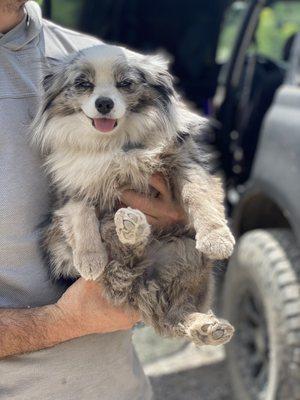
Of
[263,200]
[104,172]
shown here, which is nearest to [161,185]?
[104,172]

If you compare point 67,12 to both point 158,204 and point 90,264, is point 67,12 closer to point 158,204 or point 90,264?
point 158,204

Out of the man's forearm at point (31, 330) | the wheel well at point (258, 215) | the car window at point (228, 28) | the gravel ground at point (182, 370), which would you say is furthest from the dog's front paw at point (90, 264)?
the car window at point (228, 28)

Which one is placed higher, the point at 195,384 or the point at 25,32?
the point at 25,32

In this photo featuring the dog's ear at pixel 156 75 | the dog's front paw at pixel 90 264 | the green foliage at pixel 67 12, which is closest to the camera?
the dog's front paw at pixel 90 264

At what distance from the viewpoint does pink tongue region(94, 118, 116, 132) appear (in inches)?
83.1

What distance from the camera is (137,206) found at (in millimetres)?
2066

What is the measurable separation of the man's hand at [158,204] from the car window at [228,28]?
2713 mm

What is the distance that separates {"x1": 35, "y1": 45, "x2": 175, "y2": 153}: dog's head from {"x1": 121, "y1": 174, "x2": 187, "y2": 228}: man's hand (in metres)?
0.16

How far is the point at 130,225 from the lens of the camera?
1.94 metres

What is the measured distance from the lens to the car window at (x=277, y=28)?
402 cm

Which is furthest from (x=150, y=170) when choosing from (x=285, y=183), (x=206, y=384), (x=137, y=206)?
(x=206, y=384)

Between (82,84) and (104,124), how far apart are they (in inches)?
6.0

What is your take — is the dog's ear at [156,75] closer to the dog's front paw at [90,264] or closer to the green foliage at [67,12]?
the dog's front paw at [90,264]

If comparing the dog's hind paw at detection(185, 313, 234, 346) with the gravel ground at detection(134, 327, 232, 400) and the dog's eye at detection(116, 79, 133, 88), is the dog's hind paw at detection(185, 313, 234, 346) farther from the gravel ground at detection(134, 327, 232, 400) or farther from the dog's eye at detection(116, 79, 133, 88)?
the gravel ground at detection(134, 327, 232, 400)
